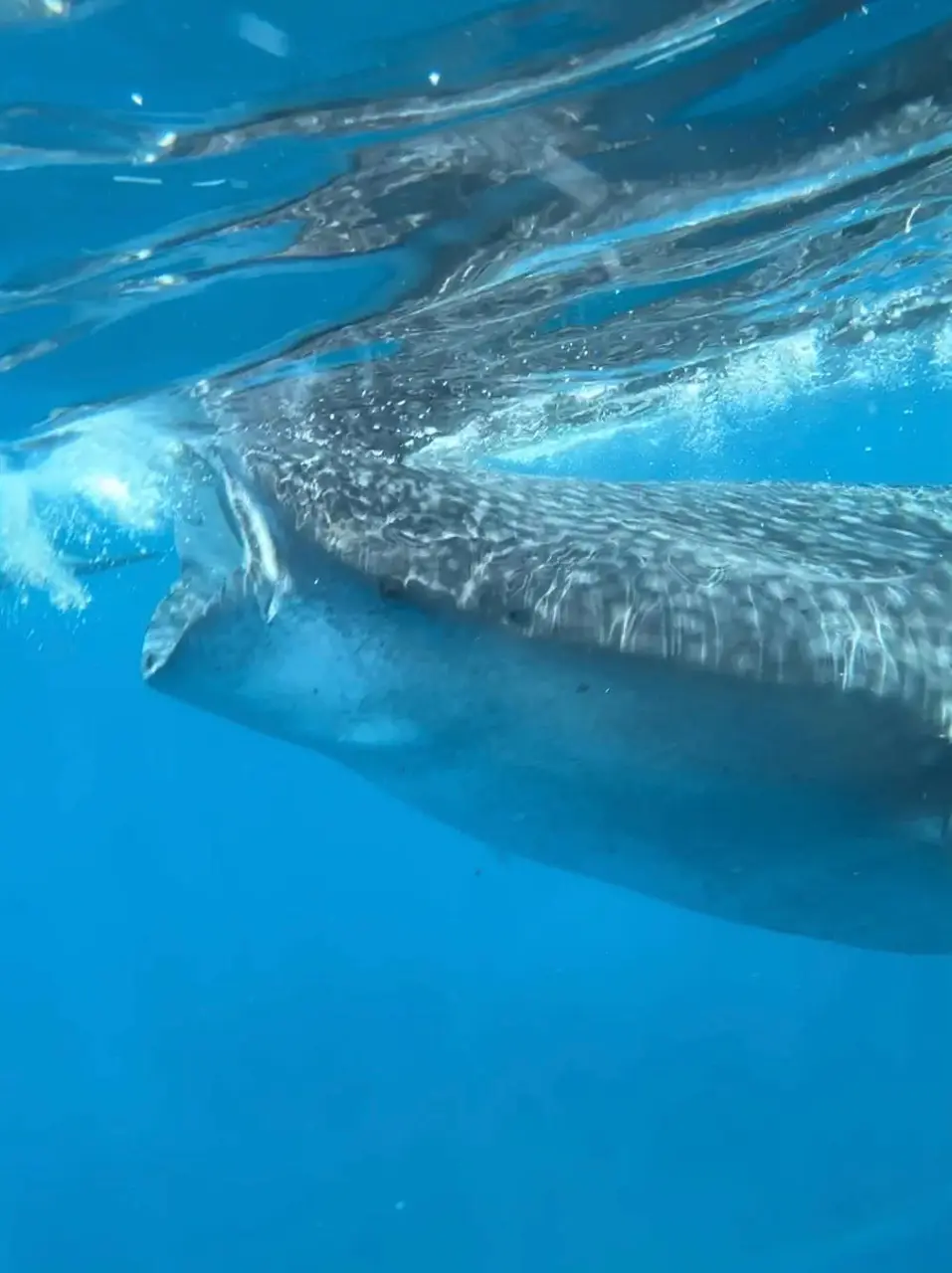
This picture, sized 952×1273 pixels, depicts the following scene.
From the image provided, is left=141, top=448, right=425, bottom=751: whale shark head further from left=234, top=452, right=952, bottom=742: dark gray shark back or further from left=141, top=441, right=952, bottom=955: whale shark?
left=234, top=452, right=952, bottom=742: dark gray shark back

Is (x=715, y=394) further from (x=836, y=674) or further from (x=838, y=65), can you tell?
(x=836, y=674)

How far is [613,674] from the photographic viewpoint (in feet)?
12.4

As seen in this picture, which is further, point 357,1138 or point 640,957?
point 640,957

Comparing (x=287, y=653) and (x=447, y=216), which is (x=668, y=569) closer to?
(x=287, y=653)

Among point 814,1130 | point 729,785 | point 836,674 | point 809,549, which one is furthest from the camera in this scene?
point 814,1130

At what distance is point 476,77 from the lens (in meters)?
5.33

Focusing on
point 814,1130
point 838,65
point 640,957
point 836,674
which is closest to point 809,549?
point 836,674

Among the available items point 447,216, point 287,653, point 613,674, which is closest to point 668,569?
point 613,674

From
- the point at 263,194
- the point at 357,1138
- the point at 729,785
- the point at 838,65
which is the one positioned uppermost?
the point at 263,194

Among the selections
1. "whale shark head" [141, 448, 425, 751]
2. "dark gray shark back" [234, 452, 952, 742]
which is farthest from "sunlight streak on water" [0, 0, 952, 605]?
"whale shark head" [141, 448, 425, 751]

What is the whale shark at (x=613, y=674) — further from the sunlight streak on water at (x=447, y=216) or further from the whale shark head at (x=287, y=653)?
the sunlight streak on water at (x=447, y=216)

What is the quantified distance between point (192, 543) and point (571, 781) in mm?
2184

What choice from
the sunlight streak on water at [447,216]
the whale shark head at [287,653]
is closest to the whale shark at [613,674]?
the whale shark head at [287,653]

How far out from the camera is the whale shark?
3.79 m
